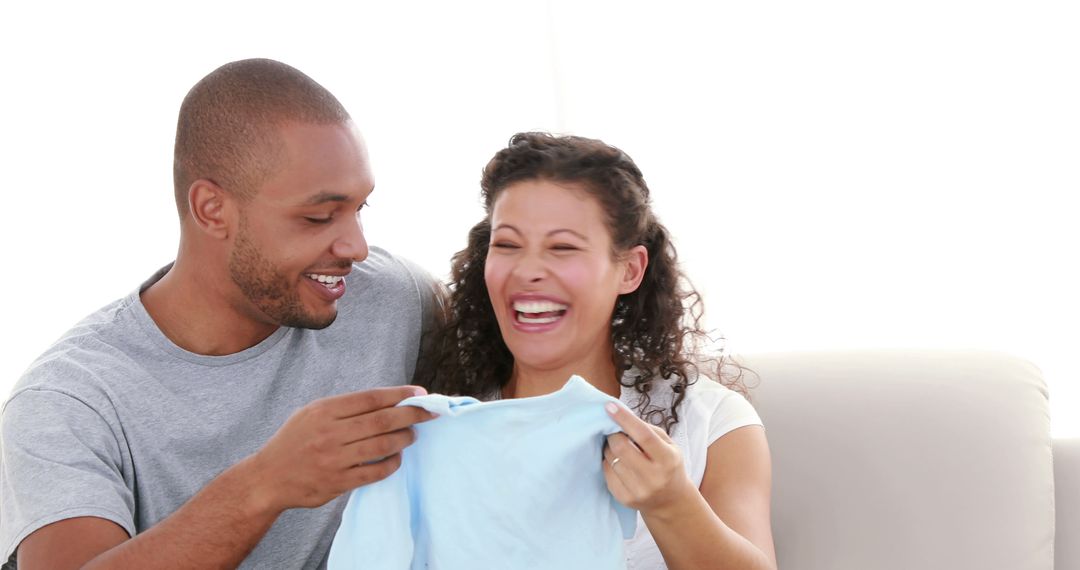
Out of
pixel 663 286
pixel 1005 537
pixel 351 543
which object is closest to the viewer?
pixel 351 543

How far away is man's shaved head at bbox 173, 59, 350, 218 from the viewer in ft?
6.37

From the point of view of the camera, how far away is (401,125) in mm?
3684

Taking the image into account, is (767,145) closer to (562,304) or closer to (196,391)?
(562,304)

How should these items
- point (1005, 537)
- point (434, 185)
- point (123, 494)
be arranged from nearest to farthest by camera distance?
point (123, 494)
point (1005, 537)
point (434, 185)

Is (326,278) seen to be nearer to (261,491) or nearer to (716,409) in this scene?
(261,491)

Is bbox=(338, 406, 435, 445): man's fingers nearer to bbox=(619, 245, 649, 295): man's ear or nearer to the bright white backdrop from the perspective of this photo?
bbox=(619, 245, 649, 295): man's ear

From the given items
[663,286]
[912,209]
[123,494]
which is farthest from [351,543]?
[912,209]

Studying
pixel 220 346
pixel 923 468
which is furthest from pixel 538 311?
pixel 923 468

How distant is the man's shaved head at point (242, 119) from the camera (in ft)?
6.37

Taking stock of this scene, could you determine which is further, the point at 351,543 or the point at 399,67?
the point at 399,67

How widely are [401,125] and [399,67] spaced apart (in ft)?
0.64

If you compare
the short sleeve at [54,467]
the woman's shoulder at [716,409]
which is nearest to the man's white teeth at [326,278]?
the short sleeve at [54,467]

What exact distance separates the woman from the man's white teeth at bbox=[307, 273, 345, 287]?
0.27 metres

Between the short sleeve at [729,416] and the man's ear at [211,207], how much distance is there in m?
0.93
